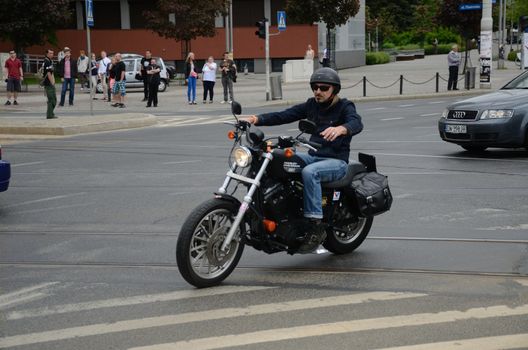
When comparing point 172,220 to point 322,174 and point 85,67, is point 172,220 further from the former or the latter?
point 85,67

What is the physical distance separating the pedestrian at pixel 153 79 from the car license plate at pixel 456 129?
1523 centimetres

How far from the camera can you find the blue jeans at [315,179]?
7070 mm

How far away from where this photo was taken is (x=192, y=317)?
597cm

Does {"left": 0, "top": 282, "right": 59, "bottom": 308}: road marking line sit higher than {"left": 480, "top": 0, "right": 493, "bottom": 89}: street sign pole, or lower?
lower

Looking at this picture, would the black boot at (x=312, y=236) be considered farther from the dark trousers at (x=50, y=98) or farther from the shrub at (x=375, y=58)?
the shrub at (x=375, y=58)

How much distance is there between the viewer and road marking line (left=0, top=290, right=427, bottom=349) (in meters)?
5.56

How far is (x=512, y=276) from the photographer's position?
23.2 feet

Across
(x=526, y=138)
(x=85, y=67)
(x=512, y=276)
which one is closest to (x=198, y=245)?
(x=512, y=276)

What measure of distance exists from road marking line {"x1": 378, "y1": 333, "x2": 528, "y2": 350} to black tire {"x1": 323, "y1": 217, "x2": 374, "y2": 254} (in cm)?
247

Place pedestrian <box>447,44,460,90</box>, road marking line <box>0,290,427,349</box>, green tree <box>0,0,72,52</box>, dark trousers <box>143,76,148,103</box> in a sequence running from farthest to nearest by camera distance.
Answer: green tree <box>0,0,72,52</box>, pedestrian <box>447,44,460,90</box>, dark trousers <box>143,76,148,103</box>, road marking line <box>0,290,427,349</box>

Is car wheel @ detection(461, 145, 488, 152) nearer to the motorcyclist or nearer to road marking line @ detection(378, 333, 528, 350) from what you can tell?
the motorcyclist

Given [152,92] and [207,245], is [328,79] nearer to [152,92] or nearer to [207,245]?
[207,245]

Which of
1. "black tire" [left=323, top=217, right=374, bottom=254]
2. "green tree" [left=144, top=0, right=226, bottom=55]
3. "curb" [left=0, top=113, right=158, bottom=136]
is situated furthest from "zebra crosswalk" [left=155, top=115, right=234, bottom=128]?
"green tree" [left=144, top=0, right=226, bottom=55]

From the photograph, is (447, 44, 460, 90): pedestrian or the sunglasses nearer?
the sunglasses
